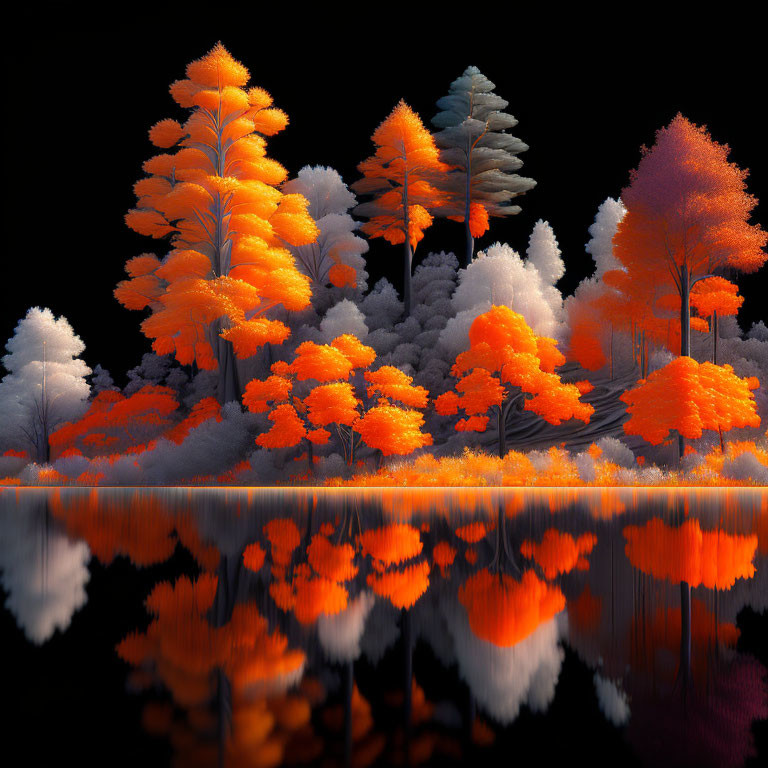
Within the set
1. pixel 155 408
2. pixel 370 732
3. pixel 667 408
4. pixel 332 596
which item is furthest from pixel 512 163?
pixel 370 732

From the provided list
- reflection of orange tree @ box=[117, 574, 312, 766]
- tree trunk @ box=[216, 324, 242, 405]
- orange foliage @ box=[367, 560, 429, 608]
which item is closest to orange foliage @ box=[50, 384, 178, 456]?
tree trunk @ box=[216, 324, 242, 405]

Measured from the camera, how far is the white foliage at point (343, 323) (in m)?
32.6

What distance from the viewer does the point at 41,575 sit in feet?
32.6

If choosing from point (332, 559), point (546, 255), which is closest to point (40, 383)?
point (546, 255)

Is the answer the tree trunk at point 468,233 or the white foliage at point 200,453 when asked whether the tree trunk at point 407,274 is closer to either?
the tree trunk at point 468,233

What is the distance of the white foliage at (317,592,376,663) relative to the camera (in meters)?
6.23

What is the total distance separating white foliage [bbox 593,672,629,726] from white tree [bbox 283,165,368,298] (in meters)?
32.7

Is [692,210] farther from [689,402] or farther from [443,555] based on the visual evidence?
[443,555]

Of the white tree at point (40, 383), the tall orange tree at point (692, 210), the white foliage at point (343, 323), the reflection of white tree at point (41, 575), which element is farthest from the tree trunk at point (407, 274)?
the reflection of white tree at point (41, 575)

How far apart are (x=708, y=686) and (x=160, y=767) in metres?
3.42

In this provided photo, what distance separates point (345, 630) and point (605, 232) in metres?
36.9

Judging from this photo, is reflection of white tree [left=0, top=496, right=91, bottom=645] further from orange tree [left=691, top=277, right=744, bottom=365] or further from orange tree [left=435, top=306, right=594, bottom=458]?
orange tree [left=691, top=277, right=744, bottom=365]

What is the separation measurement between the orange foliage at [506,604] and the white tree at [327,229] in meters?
29.2

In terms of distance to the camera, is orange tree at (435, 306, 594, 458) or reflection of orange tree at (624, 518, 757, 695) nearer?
reflection of orange tree at (624, 518, 757, 695)
